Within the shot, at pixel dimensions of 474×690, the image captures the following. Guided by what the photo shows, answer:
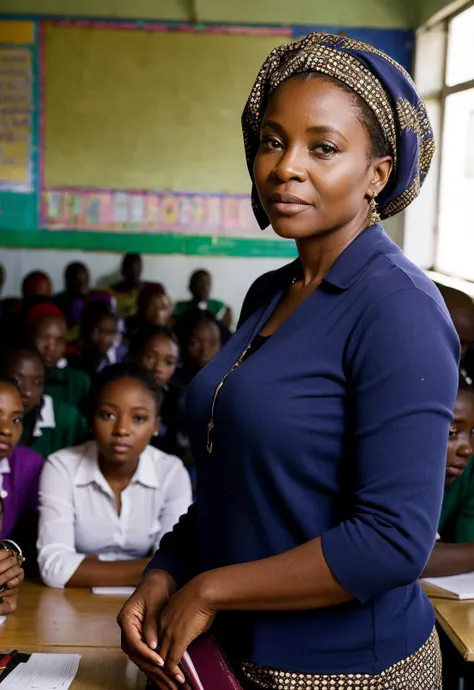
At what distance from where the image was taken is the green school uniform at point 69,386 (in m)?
3.98

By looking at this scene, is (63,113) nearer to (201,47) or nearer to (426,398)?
(201,47)

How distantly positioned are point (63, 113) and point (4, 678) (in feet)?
20.3

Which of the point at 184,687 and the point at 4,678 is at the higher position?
the point at 184,687

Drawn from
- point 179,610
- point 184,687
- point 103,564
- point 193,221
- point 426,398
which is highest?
point 193,221

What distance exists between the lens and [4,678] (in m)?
1.49

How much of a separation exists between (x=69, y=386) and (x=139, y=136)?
3.67 metres

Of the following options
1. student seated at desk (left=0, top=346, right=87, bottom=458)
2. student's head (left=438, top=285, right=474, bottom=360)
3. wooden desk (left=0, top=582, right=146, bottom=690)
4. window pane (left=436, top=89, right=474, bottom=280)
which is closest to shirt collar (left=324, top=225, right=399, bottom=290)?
wooden desk (left=0, top=582, right=146, bottom=690)

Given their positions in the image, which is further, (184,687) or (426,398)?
(184,687)

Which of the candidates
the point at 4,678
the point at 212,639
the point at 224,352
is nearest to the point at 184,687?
the point at 212,639

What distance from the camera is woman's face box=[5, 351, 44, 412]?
10.6 ft

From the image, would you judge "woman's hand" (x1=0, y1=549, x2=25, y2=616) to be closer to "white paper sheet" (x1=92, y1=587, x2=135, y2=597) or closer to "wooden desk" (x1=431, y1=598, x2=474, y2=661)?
"white paper sheet" (x1=92, y1=587, x2=135, y2=597)

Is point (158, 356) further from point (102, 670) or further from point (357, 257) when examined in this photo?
point (357, 257)

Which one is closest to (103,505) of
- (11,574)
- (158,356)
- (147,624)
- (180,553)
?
(11,574)

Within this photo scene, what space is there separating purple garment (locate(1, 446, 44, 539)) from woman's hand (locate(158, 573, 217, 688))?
161 centimetres
